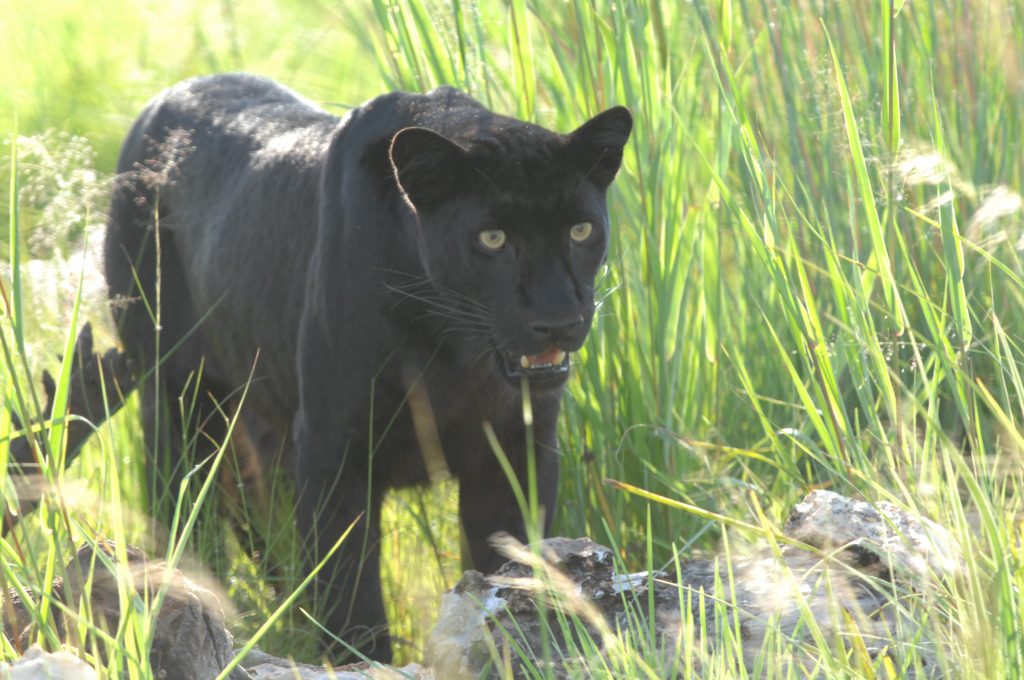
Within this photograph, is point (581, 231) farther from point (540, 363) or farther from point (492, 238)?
point (540, 363)

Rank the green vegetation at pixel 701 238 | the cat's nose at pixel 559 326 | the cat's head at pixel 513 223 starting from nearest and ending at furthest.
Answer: the cat's nose at pixel 559 326
the cat's head at pixel 513 223
the green vegetation at pixel 701 238

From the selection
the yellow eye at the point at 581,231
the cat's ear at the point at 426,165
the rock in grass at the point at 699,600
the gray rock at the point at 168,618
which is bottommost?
the rock in grass at the point at 699,600

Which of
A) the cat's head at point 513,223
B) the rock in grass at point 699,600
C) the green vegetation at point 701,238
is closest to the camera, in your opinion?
the rock in grass at point 699,600

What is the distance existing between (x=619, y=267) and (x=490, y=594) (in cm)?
135

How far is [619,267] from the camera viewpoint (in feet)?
11.2

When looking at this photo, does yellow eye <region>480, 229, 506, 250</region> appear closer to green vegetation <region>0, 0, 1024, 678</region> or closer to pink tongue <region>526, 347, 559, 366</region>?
pink tongue <region>526, 347, 559, 366</region>

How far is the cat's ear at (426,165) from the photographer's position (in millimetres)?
2801

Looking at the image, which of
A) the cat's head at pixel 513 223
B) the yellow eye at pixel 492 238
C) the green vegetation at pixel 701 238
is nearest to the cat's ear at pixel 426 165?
the cat's head at pixel 513 223

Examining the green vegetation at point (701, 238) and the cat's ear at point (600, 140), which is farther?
the green vegetation at point (701, 238)

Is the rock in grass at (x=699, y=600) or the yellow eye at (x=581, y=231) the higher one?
the yellow eye at (x=581, y=231)

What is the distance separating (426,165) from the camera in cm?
286

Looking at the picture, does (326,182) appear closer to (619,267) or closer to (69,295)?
(619,267)

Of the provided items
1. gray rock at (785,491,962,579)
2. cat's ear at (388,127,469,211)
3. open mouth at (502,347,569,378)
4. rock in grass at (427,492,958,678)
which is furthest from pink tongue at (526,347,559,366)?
gray rock at (785,491,962,579)

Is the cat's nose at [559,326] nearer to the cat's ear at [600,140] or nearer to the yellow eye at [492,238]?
the yellow eye at [492,238]
